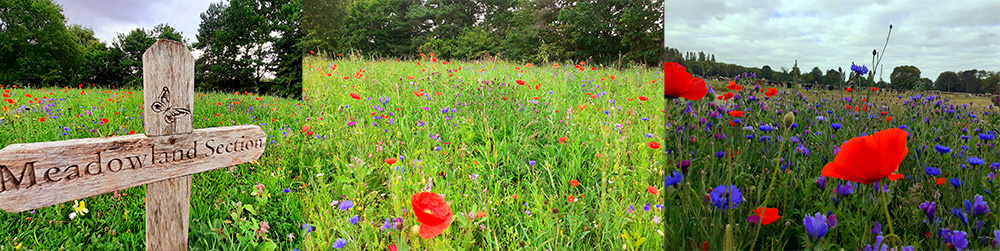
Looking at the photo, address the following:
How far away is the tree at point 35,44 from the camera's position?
28.5ft

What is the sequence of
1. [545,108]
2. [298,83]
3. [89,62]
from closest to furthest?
[545,108] < [298,83] < [89,62]

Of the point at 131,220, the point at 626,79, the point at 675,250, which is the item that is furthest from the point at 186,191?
the point at 626,79

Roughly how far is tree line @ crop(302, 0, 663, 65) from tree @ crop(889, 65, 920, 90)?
76.6 inches

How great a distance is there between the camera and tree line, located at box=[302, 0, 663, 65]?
277cm

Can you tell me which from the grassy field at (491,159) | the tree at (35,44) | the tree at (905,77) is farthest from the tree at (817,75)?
the tree at (35,44)

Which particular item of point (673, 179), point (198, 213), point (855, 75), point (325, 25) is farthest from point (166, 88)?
point (325, 25)

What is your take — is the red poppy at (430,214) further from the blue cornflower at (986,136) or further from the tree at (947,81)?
the blue cornflower at (986,136)

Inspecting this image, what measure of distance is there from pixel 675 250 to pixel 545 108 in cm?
164

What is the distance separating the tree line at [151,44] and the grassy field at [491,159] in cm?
491

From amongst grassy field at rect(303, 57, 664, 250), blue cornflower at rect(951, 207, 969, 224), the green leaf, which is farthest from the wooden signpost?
blue cornflower at rect(951, 207, 969, 224)

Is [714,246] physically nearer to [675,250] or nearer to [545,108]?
[675,250]

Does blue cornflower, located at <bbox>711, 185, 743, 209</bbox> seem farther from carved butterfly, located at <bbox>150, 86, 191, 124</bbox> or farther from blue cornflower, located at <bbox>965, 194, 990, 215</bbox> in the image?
carved butterfly, located at <bbox>150, 86, 191, 124</bbox>

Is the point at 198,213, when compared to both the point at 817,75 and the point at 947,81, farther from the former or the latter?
the point at 947,81

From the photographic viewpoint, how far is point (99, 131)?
2.69 meters
